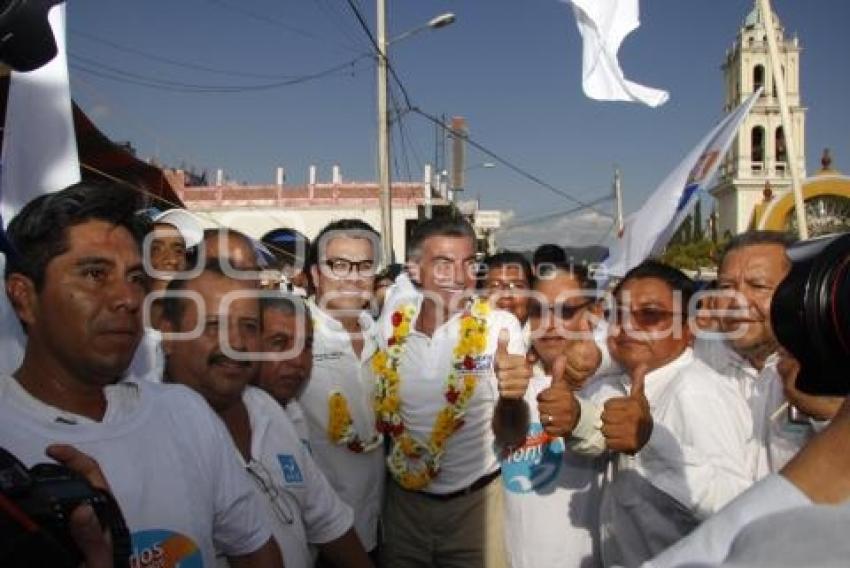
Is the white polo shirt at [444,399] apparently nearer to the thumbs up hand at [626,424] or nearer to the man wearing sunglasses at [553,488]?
the man wearing sunglasses at [553,488]

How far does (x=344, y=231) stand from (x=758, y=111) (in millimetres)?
62502

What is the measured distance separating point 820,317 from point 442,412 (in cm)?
283

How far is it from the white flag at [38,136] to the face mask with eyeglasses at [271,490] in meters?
1.30

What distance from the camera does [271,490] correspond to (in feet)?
7.98

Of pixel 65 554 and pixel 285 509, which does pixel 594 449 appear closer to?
pixel 285 509

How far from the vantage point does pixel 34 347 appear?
6.31 ft

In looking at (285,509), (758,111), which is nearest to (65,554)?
(285,509)

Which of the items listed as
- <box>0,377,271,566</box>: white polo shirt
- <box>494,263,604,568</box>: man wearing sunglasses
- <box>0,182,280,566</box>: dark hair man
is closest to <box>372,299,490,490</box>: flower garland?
<box>494,263,604,568</box>: man wearing sunglasses

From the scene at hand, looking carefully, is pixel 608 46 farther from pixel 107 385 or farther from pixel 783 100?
pixel 107 385

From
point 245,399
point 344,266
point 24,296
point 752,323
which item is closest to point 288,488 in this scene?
point 245,399

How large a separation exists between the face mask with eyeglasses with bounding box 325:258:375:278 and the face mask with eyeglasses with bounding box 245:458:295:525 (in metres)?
1.56

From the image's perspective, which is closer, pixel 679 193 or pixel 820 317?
pixel 820 317

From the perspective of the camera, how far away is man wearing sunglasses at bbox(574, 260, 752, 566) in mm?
2484

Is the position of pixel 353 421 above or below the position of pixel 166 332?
below
